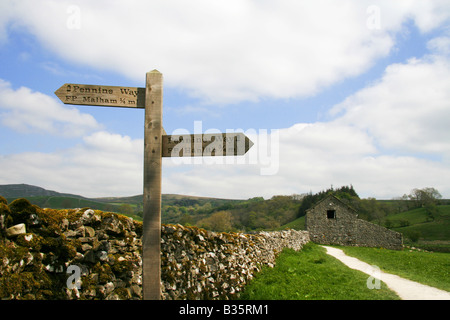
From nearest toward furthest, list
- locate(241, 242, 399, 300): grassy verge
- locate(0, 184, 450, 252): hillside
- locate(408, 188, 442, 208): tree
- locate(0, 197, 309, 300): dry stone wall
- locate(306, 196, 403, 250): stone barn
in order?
locate(0, 197, 309, 300): dry stone wall
locate(241, 242, 399, 300): grassy verge
locate(306, 196, 403, 250): stone barn
locate(0, 184, 450, 252): hillside
locate(408, 188, 442, 208): tree

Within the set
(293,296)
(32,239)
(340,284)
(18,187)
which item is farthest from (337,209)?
(32,239)


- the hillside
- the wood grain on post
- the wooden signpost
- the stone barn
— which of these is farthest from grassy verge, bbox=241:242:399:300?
the hillside

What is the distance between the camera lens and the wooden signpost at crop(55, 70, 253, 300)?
13.1 feet

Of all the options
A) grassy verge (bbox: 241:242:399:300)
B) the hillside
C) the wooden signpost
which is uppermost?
the wooden signpost

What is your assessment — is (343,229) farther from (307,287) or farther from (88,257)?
(88,257)

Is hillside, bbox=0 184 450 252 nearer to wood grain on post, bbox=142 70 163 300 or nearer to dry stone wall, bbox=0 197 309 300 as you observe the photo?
dry stone wall, bbox=0 197 309 300

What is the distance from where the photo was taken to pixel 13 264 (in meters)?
3.73

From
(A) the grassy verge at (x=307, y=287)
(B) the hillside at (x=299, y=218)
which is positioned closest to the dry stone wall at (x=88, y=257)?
(A) the grassy verge at (x=307, y=287)

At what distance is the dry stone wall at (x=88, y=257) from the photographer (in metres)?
3.89

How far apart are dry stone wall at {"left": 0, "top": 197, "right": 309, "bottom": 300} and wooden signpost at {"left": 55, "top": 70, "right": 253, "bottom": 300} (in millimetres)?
1154

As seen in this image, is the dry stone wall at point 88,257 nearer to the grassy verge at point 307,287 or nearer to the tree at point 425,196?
the grassy verge at point 307,287

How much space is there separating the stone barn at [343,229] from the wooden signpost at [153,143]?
110 ft

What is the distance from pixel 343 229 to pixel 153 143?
114 feet

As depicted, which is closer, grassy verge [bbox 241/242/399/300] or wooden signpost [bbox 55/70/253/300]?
wooden signpost [bbox 55/70/253/300]
